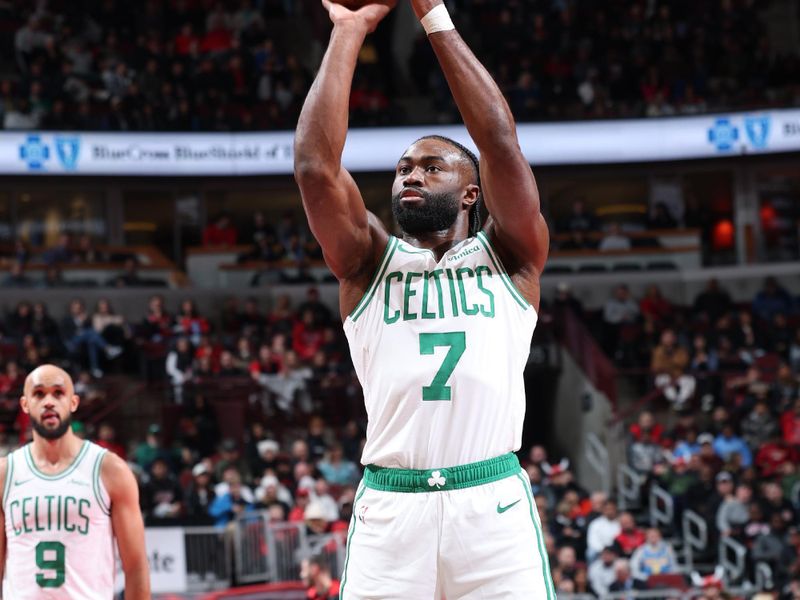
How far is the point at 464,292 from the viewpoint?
4559mm

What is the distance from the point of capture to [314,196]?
434 cm

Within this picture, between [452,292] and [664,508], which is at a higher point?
[452,292]

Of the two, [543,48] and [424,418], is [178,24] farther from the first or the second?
Result: [424,418]

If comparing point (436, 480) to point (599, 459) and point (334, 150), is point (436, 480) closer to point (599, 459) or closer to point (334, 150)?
point (334, 150)

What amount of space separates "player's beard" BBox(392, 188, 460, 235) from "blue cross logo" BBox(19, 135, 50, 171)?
19972mm

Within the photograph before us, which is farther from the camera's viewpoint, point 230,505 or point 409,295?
point 230,505

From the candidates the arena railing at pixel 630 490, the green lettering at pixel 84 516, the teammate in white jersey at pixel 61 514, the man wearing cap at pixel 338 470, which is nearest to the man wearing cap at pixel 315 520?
the man wearing cap at pixel 338 470

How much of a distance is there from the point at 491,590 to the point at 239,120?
69.8ft

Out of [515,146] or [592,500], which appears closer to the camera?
[515,146]

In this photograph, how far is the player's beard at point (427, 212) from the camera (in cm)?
455

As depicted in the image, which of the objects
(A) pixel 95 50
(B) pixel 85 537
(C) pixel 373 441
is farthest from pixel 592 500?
(A) pixel 95 50

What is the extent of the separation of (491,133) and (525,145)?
20.2 m

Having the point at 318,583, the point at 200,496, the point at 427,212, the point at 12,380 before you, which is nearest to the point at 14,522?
the point at 427,212

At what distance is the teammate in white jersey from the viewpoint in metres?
6.62
